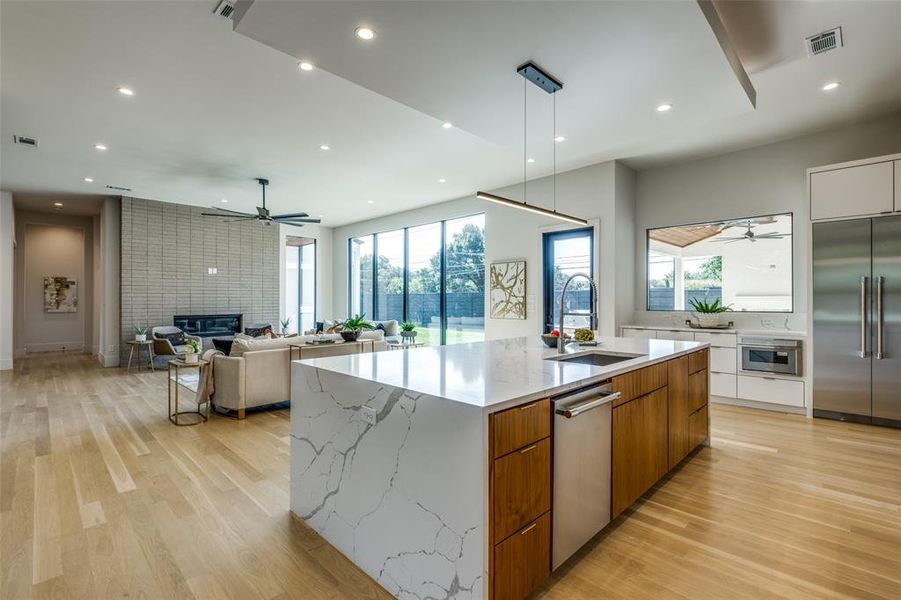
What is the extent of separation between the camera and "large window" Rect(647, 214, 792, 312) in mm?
4988

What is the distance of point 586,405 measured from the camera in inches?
73.4

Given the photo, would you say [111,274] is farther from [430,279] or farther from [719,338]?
[719,338]

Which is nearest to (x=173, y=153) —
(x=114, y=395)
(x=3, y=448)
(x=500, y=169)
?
(x=114, y=395)

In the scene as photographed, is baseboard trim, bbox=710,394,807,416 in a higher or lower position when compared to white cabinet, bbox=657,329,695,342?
lower

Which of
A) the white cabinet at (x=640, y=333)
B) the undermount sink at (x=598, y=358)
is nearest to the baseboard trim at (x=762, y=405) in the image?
the white cabinet at (x=640, y=333)

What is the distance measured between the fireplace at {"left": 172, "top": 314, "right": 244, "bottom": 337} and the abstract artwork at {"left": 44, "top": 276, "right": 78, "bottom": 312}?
11.5 ft

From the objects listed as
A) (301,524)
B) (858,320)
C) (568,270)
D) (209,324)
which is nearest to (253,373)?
(301,524)

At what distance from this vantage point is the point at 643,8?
2.11 m

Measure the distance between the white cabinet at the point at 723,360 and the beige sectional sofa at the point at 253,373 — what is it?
15.1 feet

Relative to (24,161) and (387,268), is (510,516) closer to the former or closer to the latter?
Answer: (24,161)

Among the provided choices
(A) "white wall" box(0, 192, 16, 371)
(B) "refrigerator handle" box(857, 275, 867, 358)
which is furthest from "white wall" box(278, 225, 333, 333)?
(B) "refrigerator handle" box(857, 275, 867, 358)

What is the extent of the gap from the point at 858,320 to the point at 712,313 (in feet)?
4.46

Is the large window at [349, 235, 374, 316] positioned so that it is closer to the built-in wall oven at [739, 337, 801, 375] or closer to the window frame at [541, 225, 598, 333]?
the window frame at [541, 225, 598, 333]

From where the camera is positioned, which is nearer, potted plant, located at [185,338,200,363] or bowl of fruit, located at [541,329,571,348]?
bowl of fruit, located at [541,329,571,348]
